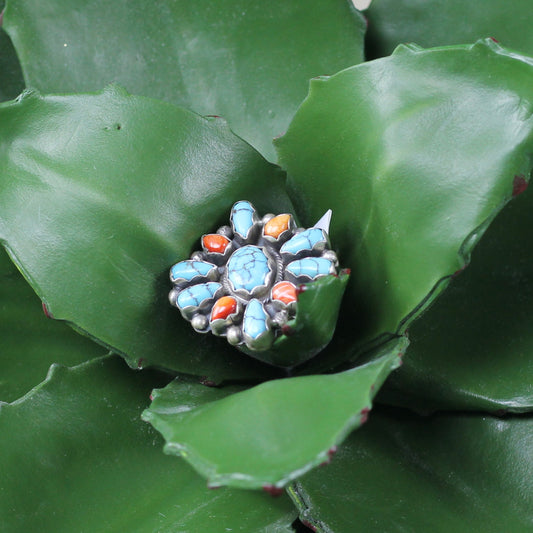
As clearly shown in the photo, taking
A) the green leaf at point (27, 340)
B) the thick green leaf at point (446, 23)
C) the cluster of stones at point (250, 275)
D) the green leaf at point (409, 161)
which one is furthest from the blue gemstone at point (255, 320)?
the thick green leaf at point (446, 23)

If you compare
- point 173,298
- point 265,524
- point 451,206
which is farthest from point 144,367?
point 451,206

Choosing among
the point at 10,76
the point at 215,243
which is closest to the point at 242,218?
the point at 215,243

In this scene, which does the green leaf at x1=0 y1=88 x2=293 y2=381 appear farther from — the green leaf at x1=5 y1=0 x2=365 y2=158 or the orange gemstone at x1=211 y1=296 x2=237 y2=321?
the green leaf at x1=5 y1=0 x2=365 y2=158

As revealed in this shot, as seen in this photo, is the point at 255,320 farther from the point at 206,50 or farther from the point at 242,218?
the point at 206,50

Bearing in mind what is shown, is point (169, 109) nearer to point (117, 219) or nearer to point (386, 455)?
point (117, 219)

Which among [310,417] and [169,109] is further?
[169,109]

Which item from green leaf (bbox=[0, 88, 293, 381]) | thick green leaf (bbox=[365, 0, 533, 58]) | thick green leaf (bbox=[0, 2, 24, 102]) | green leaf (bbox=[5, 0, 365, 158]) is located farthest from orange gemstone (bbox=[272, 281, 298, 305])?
thick green leaf (bbox=[0, 2, 24, 102])
